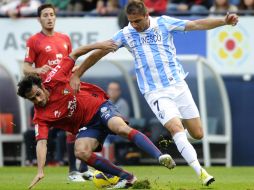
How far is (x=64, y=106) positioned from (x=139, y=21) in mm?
1409

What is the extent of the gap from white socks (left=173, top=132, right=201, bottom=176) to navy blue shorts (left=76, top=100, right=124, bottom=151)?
796 millimetres

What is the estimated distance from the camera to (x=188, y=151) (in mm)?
11289

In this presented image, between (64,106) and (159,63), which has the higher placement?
(159,63)

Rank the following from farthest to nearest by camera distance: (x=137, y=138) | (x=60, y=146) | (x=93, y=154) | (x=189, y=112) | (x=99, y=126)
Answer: (x=60, y=146) < (x=189, y=112) < (x=99, y=126) < (x=93, y=154) < (x=137, y=138)

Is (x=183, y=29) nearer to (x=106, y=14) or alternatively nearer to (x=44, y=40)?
(x=44, y=40)

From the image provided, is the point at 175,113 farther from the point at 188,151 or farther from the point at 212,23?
the point at 212,23

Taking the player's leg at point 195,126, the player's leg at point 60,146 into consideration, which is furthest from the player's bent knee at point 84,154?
the player's leg at point 60,146

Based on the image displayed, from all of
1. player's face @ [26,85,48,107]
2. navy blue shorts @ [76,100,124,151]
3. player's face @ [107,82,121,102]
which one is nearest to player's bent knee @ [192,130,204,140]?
navy blue shorts @ [76,100,124,151]

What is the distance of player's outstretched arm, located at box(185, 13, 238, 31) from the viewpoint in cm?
1115

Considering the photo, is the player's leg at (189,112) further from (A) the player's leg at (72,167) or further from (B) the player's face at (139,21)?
(A) the player's leg at (72,167)

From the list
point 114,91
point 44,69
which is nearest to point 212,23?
point 44,69

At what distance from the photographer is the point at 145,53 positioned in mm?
11852

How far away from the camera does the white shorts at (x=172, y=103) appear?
457 inches

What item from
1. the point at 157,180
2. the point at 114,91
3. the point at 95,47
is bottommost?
the point at 157,180
